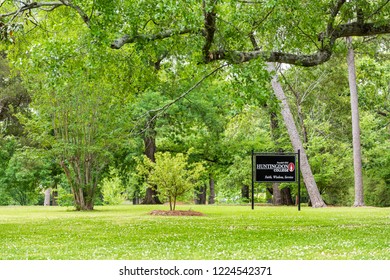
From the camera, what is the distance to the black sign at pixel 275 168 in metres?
24.3

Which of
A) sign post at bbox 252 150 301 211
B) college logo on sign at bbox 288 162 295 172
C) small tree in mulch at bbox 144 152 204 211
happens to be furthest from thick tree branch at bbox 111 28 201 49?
college logo on sign at bbox 288 162 295 172

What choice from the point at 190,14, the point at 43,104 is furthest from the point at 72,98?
the point at 190,14

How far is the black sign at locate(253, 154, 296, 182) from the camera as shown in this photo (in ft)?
→ 79.6

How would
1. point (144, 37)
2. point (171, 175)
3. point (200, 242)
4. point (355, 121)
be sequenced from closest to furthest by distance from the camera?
point (200, 242) → point (144, 37) → point (171, 175) → point (355, 121)

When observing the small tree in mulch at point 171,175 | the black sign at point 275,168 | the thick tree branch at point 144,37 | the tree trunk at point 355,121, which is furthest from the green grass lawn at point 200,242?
the tree trunk at point 355,121

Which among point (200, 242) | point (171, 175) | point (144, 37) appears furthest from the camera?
point (171, 175)

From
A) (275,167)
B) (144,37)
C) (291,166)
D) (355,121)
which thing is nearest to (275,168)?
(275,167)

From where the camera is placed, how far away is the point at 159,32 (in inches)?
632

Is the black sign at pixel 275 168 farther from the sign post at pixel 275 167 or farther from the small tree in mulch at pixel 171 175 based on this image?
the small tree in mulch at pixel 171 175

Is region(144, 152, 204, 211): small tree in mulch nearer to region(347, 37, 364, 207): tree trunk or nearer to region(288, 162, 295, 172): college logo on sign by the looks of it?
region(288, 162, 295, 172): college logo on sign

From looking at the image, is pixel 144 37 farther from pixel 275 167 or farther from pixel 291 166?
pixel 291 166

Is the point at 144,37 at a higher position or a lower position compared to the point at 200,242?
higher

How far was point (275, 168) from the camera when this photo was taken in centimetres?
2439

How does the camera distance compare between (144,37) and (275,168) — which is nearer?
(144,37)
